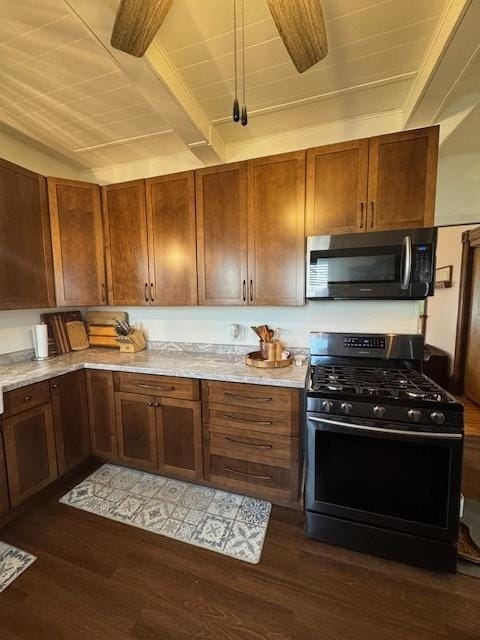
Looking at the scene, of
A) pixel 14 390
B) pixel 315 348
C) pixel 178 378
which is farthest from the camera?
pixel 315 348

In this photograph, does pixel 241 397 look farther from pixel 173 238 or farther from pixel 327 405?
pixel 173 238

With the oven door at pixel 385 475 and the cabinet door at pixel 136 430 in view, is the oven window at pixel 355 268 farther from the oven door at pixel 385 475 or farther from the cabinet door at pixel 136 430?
the cabinet door at pixel 136 430

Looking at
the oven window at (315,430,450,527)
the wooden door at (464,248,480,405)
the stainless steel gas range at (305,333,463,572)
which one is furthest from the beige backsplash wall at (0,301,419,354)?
the wooden door at (464,248,480,405)

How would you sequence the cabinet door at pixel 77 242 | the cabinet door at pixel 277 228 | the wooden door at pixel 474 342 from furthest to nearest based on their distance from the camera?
the wooden door at pixel 474 342
the cabinet door at pixel 77 242
the cabinet door at pixel 277 228

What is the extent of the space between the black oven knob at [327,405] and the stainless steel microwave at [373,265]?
765mm

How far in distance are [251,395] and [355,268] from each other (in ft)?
3.74

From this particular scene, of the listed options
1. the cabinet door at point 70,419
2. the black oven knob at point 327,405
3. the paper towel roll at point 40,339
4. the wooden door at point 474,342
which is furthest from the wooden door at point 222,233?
the wooden door at point 474,342

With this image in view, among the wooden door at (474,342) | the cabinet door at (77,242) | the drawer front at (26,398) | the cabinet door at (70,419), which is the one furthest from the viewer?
the wooden door at (474,342)

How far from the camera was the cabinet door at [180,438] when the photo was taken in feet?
6.86

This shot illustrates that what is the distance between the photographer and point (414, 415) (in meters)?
1.47

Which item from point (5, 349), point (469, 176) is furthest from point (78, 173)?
point (469, 176)

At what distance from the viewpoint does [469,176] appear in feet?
7.80

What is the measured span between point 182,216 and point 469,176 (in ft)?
8.03

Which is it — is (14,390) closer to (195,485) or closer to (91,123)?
(195,485)
